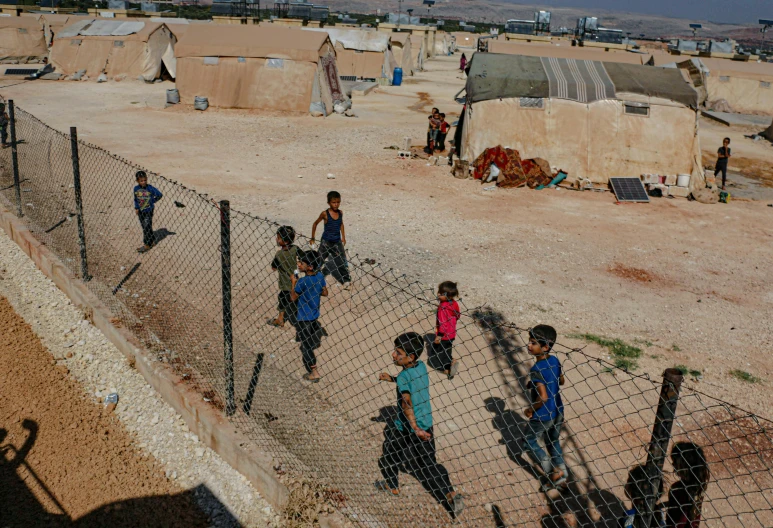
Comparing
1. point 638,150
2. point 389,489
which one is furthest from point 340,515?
point 638,150

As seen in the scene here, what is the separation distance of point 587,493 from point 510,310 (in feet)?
11.7

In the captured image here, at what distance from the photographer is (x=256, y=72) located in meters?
24.0

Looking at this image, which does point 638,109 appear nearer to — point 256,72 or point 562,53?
point 256,72

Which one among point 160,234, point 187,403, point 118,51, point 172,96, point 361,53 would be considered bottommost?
point 187,403

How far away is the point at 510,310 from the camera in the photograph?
8.55 meters

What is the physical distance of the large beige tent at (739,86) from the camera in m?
31.9

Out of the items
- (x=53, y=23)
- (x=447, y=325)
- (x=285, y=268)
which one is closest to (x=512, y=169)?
(x=285, y=268)

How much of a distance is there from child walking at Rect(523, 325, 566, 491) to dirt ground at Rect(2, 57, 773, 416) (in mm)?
2617

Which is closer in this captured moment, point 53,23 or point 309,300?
point 309,300

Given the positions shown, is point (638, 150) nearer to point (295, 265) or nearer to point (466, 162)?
point (466, 162)

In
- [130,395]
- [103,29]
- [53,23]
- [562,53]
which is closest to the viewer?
[130,395]

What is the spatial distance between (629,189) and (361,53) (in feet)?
71.8

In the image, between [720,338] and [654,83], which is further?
[654,83]

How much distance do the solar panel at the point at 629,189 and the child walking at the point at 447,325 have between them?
986cm
